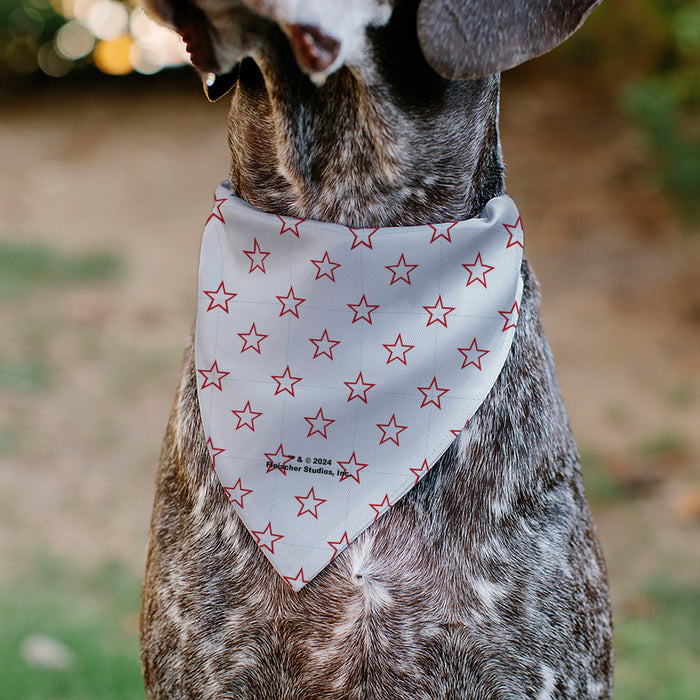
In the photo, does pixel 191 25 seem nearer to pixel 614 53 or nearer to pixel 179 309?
pixel 179 309

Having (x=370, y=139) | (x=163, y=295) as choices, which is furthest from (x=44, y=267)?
(x=370, y=139)

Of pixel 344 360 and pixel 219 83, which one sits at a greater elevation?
pixel 219 83

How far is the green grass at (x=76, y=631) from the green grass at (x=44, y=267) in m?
3.36

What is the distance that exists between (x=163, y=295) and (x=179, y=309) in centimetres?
25

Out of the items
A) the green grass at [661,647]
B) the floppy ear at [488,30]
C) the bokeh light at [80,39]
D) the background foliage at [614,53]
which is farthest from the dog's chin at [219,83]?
the bokeh light at [80,39]

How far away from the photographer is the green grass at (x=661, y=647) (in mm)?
3930

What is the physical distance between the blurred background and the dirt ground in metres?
0.02

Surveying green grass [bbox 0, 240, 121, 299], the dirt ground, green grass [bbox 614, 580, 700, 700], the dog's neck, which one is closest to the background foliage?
the dirt ground

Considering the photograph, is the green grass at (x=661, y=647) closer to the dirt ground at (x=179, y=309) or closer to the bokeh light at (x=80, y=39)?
the dirt ground at (x=179, y=309)

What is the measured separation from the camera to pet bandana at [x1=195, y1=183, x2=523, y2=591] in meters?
2.21

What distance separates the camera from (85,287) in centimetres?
752

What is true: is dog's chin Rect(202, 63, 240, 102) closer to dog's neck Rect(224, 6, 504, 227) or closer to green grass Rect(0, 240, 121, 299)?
dog's neck Rect(224, 6, 504, 227)

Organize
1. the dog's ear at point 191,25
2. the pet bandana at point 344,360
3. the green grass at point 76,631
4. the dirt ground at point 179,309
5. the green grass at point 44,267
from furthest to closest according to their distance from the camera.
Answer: the green grass at point 44,267 < the dirt ground at point 179,309 < the green grass at point 76,631 < the pet bandana at point 344,360 < the dog's ear at point 191,25

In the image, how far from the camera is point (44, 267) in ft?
25.0
